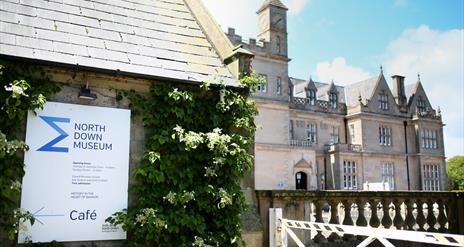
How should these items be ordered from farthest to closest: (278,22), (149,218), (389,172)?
(389,172), (278,22), (149,218)

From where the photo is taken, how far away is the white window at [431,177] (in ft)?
142

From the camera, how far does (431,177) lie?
143 feet

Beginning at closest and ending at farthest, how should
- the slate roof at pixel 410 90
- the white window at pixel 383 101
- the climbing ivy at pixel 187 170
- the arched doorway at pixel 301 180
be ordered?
the climbing ivy at pixel 187 170
the arched doorway at pixel 301 180
the white window at pixel 383 101
the slate roof at pixel 410 90

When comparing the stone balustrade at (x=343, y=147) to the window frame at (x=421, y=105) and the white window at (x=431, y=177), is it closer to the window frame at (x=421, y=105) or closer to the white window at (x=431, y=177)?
the white window at (x=431, y=177)

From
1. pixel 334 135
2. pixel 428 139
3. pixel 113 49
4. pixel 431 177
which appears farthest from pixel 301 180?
pixel 113 49

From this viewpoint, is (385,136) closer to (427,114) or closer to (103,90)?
(427,114)

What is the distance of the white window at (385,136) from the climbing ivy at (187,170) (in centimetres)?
3731

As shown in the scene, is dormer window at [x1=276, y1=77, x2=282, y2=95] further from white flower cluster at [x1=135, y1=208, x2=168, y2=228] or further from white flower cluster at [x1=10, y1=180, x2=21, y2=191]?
white flower cluster at [x1=10, y1=180, x2=21, y2=191]

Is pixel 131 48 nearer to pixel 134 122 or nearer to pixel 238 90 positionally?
pixel 134 122

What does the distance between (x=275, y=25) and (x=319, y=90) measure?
12207 millimetres

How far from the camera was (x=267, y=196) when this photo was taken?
7.08m

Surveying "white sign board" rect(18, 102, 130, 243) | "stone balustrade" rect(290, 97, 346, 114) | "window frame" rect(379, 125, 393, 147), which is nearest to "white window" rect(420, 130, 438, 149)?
"window frame" rect(379, 125, 393, 147)

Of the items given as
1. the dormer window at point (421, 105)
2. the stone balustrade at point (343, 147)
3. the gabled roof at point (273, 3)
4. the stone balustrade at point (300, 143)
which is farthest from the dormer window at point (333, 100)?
the gabled roof at point (273, 3)

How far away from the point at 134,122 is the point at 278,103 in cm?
2611
